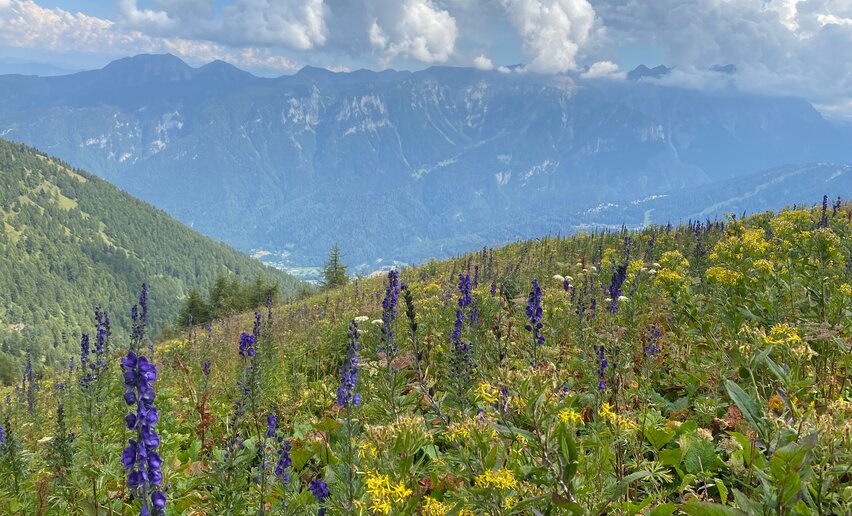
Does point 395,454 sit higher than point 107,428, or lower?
higher

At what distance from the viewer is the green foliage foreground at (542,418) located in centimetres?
234

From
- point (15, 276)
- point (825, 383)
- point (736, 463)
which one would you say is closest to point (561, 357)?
point (825, 383)

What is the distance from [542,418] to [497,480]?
0.36 m

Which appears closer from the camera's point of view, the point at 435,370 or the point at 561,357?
the point at 561,357

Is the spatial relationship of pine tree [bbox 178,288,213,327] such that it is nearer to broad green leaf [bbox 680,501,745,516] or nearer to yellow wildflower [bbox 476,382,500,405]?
yellow wildflower [bbox 476,382,500,405]

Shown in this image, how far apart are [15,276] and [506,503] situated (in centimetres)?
25523

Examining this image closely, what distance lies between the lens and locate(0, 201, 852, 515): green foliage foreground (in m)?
2.34

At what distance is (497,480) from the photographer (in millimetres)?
2172

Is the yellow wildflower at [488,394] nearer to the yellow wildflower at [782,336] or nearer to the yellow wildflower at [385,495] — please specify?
the yellow wildflower at [385,495]

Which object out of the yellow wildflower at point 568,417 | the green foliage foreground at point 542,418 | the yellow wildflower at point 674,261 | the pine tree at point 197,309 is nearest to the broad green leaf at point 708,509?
the green foliage foreground at point 542,418

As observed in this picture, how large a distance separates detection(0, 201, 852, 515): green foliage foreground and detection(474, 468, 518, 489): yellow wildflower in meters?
0.01

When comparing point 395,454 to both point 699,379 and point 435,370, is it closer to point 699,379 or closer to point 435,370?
point 699,379

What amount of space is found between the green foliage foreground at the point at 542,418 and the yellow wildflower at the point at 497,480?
0.01 metres

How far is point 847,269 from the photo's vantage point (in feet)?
20.1
